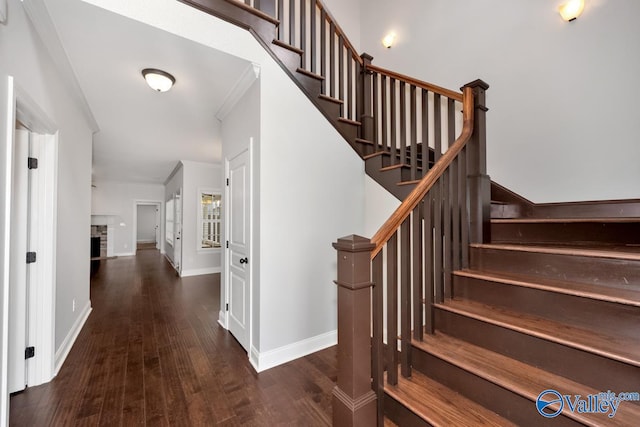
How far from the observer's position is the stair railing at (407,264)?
1.35 metres

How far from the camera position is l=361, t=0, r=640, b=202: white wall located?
7.19ft

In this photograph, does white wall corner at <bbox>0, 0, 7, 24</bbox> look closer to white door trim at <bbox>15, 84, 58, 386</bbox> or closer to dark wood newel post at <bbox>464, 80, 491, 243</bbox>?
white door trim at <bbox>15, 84, 58, 386</bbox>

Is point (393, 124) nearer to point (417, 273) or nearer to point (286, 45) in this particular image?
point (286, 45)

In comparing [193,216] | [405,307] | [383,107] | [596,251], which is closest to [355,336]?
[405,307]

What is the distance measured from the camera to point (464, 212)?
77.0 inches

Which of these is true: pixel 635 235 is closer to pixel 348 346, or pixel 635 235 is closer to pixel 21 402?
pixel 348 346

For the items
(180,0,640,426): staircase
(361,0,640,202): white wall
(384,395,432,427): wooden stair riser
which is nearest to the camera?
(180,0,640,426): staircase

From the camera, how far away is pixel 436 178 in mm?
1714

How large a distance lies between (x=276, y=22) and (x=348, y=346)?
2689mm

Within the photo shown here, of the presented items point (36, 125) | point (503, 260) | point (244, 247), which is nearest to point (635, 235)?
point (503, 260)

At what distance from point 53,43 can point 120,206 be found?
28.4 ft

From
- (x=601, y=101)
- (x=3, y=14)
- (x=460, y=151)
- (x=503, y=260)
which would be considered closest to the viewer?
(x=3, y=14)

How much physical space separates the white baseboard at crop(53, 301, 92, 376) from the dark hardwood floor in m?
0.05

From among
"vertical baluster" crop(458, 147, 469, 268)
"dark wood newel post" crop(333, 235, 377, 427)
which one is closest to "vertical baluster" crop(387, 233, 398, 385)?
"dark wood newel post" crop(333, 235, 377, 427)
